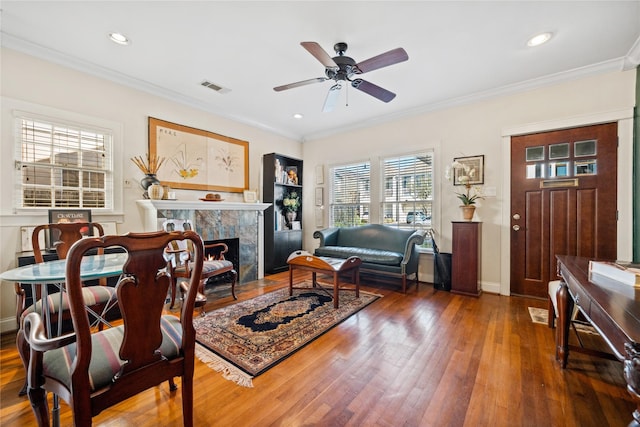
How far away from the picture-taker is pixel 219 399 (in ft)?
5.25

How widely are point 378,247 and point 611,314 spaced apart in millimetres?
3457

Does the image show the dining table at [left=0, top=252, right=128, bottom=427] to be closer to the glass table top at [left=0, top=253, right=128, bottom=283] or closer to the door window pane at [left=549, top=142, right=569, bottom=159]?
the glass table top at [left=0, top=253, right=128, bottom=283]

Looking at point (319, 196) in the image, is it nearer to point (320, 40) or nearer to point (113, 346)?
point (320, 40)

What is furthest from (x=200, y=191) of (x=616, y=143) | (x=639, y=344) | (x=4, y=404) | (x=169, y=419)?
(x=616, y=143)

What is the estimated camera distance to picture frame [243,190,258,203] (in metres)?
4.55

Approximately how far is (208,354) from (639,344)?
2.38m

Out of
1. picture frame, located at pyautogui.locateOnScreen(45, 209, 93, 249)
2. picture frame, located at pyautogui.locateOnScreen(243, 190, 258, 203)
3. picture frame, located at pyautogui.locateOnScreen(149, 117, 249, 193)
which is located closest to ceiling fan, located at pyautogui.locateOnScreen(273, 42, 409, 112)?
picture frame, located at pyautogui.locateOnScreen(149, 117, 249, 193)

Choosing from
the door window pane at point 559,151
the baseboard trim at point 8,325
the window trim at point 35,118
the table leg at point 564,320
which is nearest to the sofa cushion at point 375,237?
the door window pane at point 559,151

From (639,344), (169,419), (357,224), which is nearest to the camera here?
(639,344)

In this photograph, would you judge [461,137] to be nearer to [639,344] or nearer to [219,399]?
[639,344]

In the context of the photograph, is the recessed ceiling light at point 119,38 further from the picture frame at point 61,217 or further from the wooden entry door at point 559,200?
the wooden entry door at point 559,200

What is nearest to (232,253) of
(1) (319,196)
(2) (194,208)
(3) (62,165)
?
(2) (194,208)

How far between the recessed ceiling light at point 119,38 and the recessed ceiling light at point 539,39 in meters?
3.89

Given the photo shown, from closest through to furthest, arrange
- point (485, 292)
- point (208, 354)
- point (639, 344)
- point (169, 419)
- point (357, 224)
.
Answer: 1. point (639, 344)
2. point (169, 419)
3. point (208, 354)
4. point (485, 292)
5. point (357, 224)
